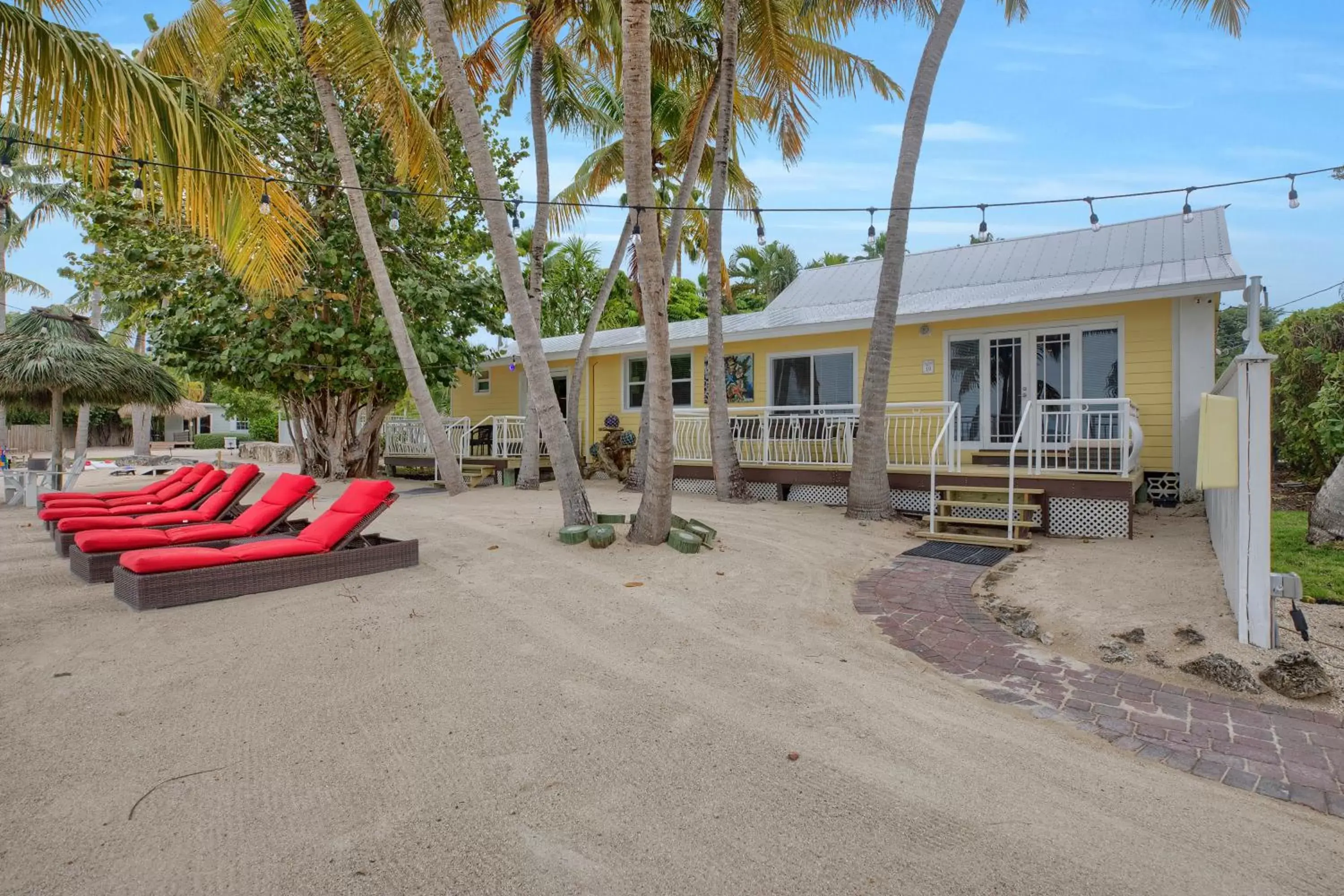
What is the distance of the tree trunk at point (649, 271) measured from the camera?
682 centimetres

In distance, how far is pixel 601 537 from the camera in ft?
23.7

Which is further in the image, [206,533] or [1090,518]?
[1090,518]

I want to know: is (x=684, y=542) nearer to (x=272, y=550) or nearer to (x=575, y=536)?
(x=575, y=536)

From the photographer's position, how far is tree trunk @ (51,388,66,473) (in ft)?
39.3

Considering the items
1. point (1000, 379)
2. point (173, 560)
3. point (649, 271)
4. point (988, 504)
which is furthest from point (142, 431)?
point (988, 504)

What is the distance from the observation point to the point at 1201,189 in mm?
8023

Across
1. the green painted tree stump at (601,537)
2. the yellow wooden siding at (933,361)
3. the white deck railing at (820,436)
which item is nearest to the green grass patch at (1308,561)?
the yellow wooden siding at (933,361)

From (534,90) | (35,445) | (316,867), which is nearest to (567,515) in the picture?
(316,867)

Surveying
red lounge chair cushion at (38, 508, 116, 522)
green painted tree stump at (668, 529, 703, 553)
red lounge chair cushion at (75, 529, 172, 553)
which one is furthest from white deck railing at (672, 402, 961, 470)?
red lounge chair cushion at (38, 508, 116, 522)

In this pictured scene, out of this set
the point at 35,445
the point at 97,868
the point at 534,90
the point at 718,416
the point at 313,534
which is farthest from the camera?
the point at 35,445

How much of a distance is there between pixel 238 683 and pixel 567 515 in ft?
13.9

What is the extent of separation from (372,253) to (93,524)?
5.89 metres

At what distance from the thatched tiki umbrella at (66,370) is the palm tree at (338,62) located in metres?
4.64

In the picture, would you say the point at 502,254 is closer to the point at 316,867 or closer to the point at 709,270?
the point at 709,270
